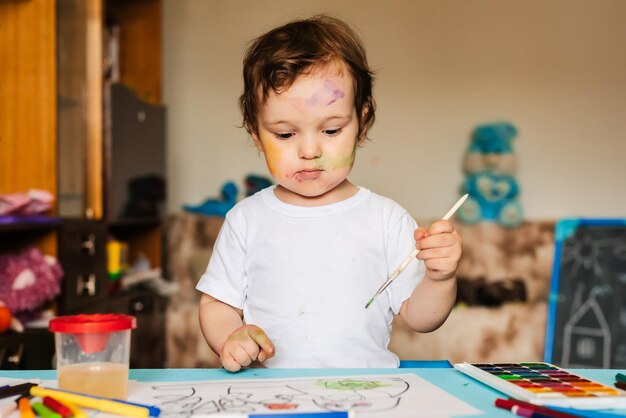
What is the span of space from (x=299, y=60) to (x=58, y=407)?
1.96ft

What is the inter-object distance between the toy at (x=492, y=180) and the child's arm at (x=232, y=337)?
184 cm

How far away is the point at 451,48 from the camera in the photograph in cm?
283

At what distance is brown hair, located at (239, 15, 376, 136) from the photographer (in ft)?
3.31

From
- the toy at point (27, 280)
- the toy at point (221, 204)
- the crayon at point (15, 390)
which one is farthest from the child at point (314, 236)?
the toy at point (221, 204)

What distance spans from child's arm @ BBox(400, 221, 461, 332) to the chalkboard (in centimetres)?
195

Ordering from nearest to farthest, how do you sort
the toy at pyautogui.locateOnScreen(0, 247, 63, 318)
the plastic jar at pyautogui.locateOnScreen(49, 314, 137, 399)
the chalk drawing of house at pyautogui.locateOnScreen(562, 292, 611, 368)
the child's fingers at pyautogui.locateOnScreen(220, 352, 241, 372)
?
the plastic jar at pyautogui.locateOnScreen(49, 314, 137, 399) → the child's fingers at pyautogui.locateOnScreen(220, 352, 241, 372) → the toy at pyautogui.locateOnScreen(0, 247, 63, 318) → the chalk drawing of house at pyautogui.locateOnScreen(562, 292, 611, 368)

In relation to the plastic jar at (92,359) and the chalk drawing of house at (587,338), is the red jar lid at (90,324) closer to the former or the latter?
the plastic jar at (92,359)

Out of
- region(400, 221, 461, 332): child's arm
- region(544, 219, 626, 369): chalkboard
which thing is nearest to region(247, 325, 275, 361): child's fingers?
region(400, 221, 461, 332): child's arm

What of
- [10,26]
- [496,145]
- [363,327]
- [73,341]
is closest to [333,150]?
[363,327]

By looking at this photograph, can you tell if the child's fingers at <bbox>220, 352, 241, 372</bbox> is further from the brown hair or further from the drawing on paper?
the brown hair

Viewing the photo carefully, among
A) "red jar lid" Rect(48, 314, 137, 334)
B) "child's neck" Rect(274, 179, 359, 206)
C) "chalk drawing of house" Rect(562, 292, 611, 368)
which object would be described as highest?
"child's neck" Rect(274, 179, 359, 206)

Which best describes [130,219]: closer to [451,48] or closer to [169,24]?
[169,24]

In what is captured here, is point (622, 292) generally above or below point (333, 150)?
below

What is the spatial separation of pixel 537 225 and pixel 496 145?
36cm
